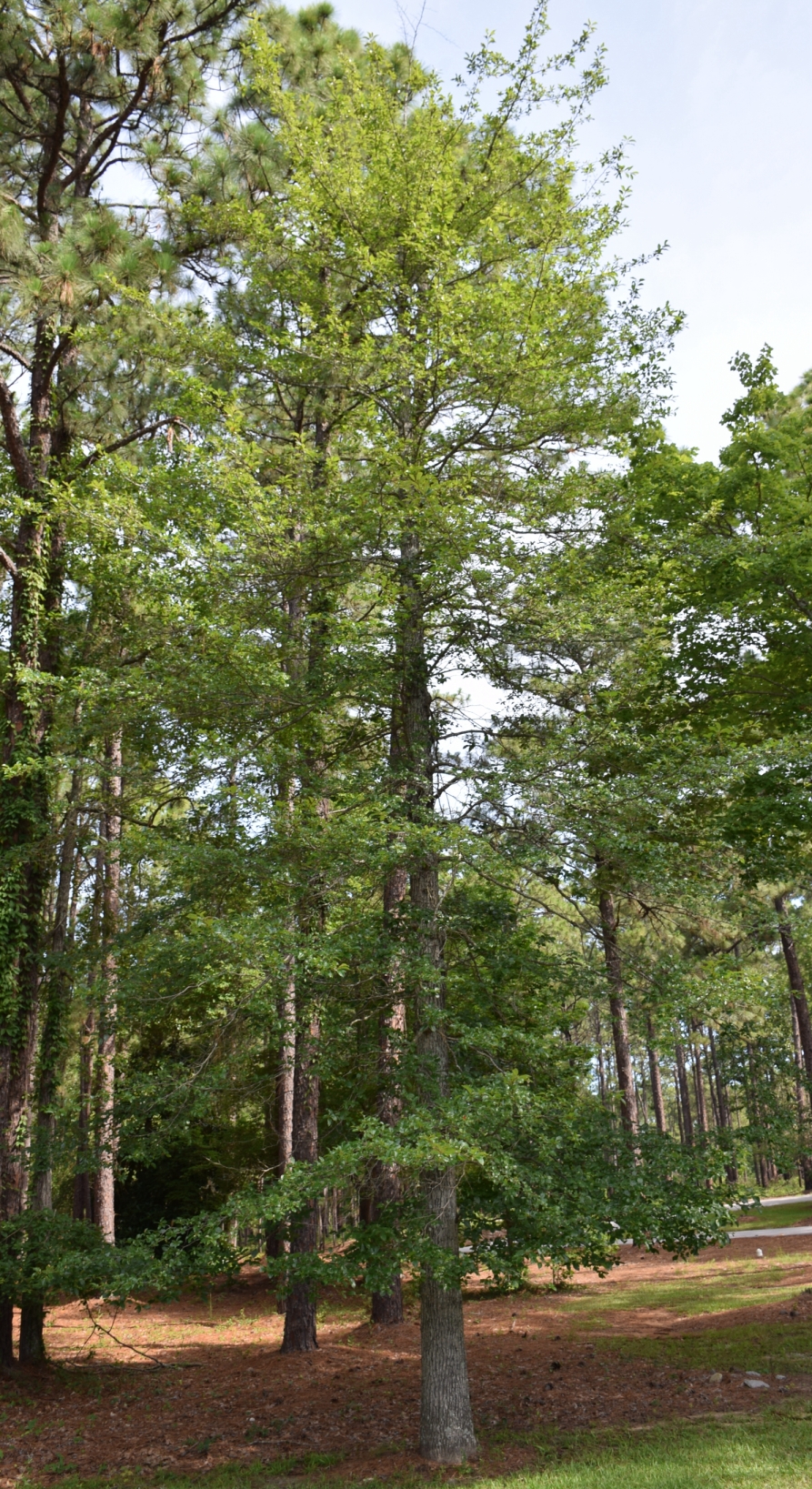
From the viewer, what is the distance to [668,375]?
946cm

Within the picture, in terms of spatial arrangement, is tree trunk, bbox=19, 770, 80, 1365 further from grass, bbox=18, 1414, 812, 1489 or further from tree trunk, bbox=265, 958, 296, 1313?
grass, bbox=18, 1414, 812, 1489

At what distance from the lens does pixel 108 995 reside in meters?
8.57

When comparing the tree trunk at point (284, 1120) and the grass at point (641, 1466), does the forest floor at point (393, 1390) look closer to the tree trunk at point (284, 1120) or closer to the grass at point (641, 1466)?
the grass at point (641, 1466)

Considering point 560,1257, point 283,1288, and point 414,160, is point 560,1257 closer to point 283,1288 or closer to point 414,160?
point 283,1288

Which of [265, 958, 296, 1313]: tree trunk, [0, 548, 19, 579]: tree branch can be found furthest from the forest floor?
[0, 548, 19, 579]: tree branch

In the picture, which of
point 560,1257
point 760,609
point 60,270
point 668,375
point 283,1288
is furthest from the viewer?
point 60,270

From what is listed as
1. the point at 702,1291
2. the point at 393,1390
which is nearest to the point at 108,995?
the point at 393,1390

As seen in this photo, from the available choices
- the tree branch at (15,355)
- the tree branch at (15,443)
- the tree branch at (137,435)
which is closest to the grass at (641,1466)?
the tree branch at (15,443)

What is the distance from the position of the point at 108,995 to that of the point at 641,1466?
5.58 meters

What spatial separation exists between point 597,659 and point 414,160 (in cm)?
493

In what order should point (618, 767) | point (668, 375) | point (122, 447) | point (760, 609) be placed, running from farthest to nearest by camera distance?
1. point (122, 447)
2. point (760, 609)
3. point (668, 375)
4. point (618, 767)

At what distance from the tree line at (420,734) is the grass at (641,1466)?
790 mm

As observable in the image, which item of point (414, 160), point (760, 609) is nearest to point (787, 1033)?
point (760, 609)

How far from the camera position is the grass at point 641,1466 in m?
6.42
